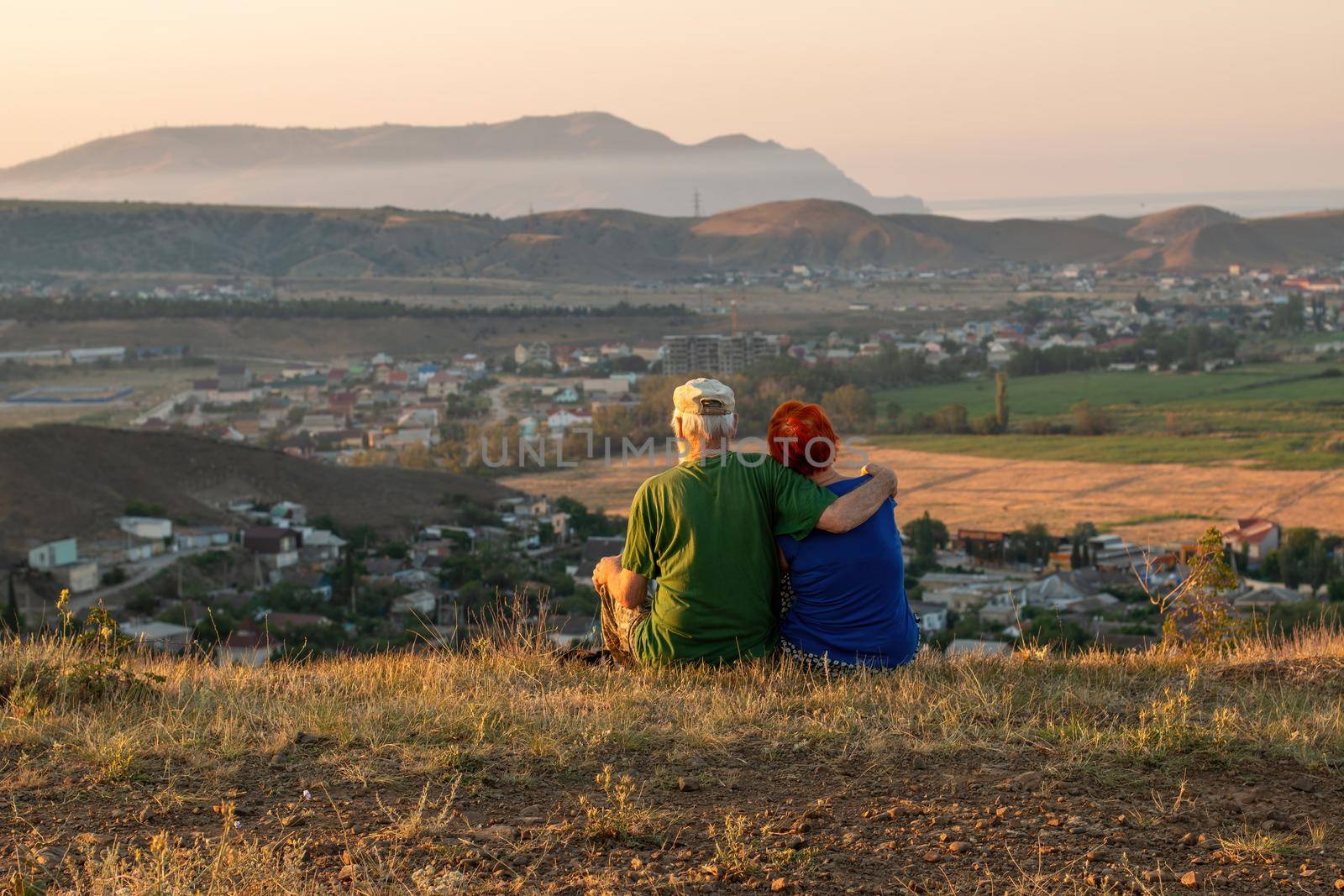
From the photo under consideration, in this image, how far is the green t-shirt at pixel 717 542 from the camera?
418 centimetres

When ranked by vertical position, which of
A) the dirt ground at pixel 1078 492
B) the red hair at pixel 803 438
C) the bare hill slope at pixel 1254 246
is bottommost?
the dirt ground at pixel 1078 492

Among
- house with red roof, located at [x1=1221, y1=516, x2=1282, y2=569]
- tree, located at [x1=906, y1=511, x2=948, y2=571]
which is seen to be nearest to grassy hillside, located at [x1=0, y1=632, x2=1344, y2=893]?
house with red roof, located at [x1=1221, y1=516, x2=1282, y2=569]

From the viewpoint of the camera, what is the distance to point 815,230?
136750mm

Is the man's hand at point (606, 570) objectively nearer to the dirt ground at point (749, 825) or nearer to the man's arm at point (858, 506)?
the man's arm at point (858, 506)

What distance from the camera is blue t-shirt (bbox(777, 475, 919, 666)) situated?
13.8ft

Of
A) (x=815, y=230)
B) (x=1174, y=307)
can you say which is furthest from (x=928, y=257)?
(x=1174, y=307)

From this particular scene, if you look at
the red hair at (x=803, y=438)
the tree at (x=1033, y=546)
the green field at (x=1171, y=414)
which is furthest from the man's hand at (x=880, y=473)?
the green field at (x=1171, y=414)

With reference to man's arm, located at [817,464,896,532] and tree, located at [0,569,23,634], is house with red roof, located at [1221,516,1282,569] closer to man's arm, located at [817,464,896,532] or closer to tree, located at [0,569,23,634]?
tree, located at [0,569,23,634]

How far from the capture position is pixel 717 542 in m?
4.20

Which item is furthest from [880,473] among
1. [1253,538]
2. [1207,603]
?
[1253,538]

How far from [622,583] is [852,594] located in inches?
27.2

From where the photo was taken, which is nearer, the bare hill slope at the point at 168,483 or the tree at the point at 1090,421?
the bare hill slope at the point at 168,483

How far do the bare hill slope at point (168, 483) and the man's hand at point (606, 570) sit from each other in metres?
19.7

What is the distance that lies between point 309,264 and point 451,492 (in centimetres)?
7972
